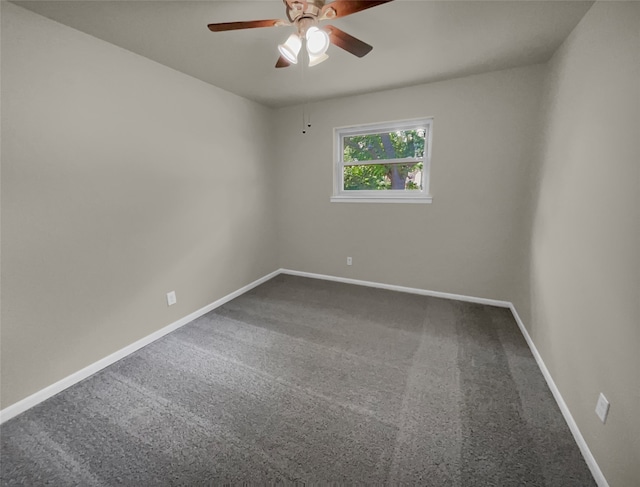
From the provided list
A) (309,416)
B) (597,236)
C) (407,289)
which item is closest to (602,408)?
(597,236)

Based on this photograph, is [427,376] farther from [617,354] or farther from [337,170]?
[337,170]

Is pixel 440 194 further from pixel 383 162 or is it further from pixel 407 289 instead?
pixel 407 289

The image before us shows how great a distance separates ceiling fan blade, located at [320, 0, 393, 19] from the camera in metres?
1.19

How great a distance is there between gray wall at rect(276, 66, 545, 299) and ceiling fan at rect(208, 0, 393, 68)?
5.63 feet

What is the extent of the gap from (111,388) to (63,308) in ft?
2.07

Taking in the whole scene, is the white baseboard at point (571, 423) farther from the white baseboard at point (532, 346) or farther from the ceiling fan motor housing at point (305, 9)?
the ceiling fan motor housing at point (305, 9)

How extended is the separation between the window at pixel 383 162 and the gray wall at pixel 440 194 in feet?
0.35

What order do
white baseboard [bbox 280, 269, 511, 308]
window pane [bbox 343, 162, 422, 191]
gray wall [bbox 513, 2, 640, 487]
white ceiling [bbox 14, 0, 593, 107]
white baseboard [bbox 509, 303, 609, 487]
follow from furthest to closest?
window pane [bbox 343, 162, 422, 191] < white baseboard [bbox 280, 269, 511, 308] < white ceiling [bbox 14, 0, 593, 107] < white baseboard [bbox 509, 303, 609, 487] < gray wall [bbox 513, 2, 640, 487]

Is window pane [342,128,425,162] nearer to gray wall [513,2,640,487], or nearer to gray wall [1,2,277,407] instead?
gray wall [513,2,640,487]

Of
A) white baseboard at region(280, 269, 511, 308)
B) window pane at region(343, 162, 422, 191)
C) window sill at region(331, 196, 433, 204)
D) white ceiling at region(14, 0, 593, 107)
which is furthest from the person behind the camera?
window pane at region(343, 162, 422, 191)

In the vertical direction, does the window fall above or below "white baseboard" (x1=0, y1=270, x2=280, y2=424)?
above

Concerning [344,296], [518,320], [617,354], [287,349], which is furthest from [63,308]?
[518,320]

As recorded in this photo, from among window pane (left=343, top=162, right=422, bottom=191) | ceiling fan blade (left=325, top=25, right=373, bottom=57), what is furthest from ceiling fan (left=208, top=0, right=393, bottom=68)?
window pane (left=343, top=162, right=422, bottom=191)

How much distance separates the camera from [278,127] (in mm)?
3650
